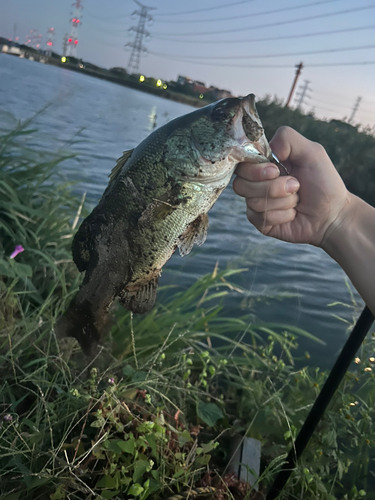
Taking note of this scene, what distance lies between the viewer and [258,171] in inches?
52.9

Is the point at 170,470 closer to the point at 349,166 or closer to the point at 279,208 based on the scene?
the point at 279,208

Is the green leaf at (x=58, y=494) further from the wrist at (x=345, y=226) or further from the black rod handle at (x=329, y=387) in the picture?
the wrist at (x=345, y=226)

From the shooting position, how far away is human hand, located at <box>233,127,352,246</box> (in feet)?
4.61

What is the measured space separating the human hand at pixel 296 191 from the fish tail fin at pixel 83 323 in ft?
2.55

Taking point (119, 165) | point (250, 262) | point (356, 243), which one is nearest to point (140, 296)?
point (119, 165)

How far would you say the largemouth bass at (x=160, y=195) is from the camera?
3.89 ft

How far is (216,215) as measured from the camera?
773cm

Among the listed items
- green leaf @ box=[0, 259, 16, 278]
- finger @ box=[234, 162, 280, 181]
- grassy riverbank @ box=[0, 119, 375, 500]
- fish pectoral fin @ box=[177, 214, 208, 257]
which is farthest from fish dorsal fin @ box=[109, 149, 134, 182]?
green leaf @ box=[0, 259, 16, 278]

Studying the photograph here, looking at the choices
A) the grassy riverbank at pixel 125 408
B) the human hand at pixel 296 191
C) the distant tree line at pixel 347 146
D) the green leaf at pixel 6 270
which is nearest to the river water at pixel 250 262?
the human hand at pixel 296 191

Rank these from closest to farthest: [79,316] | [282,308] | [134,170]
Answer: [134,170]
[79,316]
[282,308]

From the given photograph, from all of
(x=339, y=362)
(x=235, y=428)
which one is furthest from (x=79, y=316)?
(x=235, y=428)

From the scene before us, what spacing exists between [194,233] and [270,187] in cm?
37

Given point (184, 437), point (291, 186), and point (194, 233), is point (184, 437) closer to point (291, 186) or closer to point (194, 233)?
point (194, 233)

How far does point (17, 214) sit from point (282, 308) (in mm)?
3405
